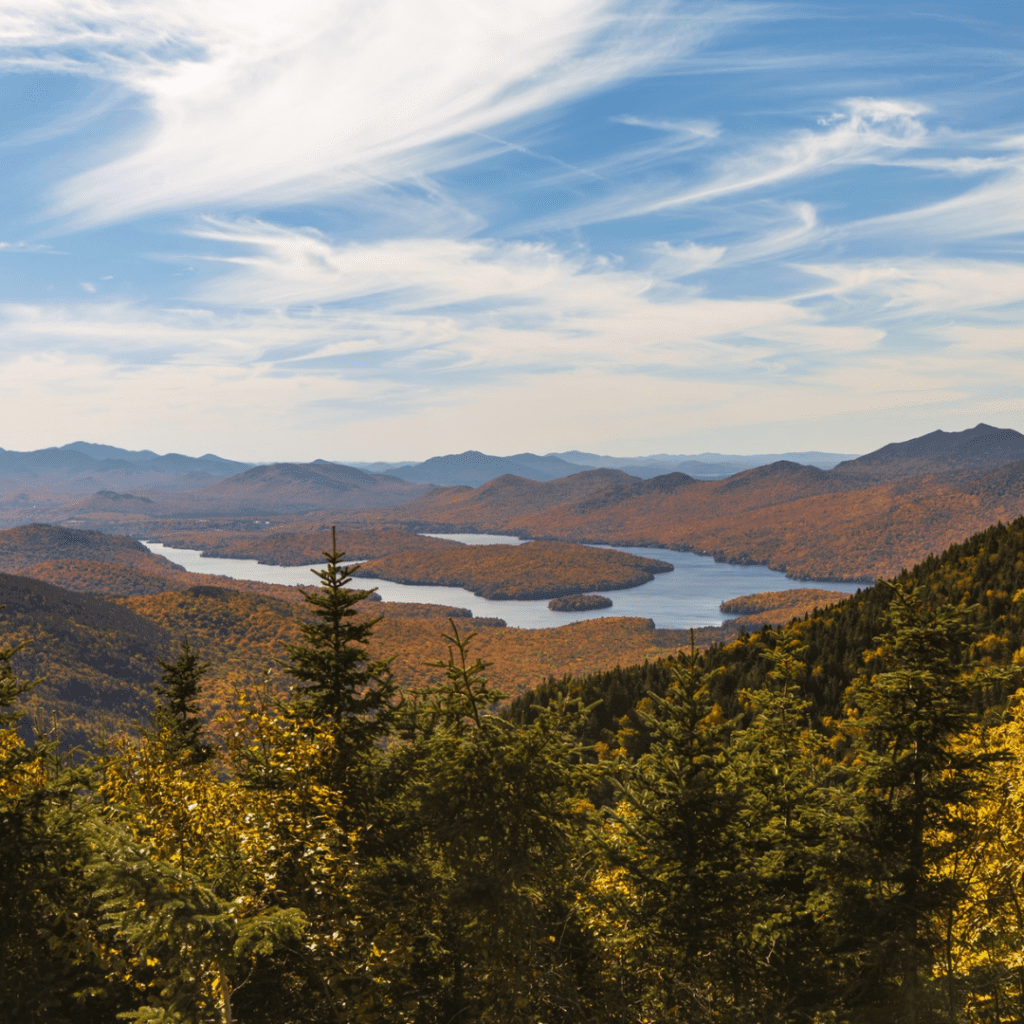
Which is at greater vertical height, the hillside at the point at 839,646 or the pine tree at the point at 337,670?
the pine tree at the point at 337,670

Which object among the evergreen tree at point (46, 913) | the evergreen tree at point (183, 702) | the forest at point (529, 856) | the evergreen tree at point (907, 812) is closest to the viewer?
the forest at point (529, 856)

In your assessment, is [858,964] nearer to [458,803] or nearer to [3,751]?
[458,803]

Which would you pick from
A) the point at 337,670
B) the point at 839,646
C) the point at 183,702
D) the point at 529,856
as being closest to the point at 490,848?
the point at 529,856

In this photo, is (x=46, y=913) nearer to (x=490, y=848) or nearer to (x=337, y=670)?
(x=337, y=670)

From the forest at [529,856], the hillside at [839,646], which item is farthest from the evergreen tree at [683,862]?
the hillside at [839,646]

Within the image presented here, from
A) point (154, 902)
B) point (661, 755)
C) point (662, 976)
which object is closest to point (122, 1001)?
point (154, 902)

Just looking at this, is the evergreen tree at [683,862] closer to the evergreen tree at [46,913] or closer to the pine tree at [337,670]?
the pine tree at [337,670]

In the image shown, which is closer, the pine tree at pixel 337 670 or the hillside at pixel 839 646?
the pine tree at pixel 337 670

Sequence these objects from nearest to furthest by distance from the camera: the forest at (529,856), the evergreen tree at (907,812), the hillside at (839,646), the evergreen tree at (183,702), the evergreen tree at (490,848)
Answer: the forest at (529,856)
the evergreen tree at (490,848)
the evergreen tree at (907,812)
the evergreen tree at (183,702)
the hillside at (839,646)
